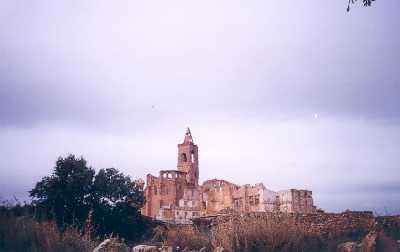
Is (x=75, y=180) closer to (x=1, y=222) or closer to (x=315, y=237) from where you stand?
(x=1, y=222)

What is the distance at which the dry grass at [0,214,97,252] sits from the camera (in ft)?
29.0

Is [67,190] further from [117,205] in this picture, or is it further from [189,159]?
[189,159]

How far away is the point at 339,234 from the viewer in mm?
15047

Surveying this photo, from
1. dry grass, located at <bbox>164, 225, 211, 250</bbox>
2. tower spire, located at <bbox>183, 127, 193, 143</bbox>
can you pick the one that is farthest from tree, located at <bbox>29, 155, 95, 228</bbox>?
tower spire, located at <bbox>183, 127, 193, 143</bbox>

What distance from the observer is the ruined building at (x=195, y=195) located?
5362 cm

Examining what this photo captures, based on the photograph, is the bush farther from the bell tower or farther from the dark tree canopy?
the bell tower

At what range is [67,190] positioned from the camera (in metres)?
27.6

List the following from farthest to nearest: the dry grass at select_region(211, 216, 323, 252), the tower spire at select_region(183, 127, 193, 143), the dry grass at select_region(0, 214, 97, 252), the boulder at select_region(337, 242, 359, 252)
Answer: the tower spire at select_region(183, 127, 193, 143), the boulder at select_region(337, 242, 359, 252), the dry grass at select_region(211, 216, 323, 252), the dry grass at select_region(0, 214, 97, 252)

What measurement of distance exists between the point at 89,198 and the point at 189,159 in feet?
164

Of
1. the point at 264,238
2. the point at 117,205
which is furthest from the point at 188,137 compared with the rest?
the point at 264,238

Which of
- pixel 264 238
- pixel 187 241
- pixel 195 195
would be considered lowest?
pixel 187 241

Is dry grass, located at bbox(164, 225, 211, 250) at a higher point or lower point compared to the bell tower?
lower

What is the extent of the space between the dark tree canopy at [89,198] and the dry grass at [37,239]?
53.0 feet

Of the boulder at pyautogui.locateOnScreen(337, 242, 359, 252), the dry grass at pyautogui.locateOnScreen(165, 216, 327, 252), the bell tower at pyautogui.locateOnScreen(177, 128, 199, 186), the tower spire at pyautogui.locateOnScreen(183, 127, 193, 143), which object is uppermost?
the tower spire at pyautogui.locateOnScreen(183, 127, 193, 143)
